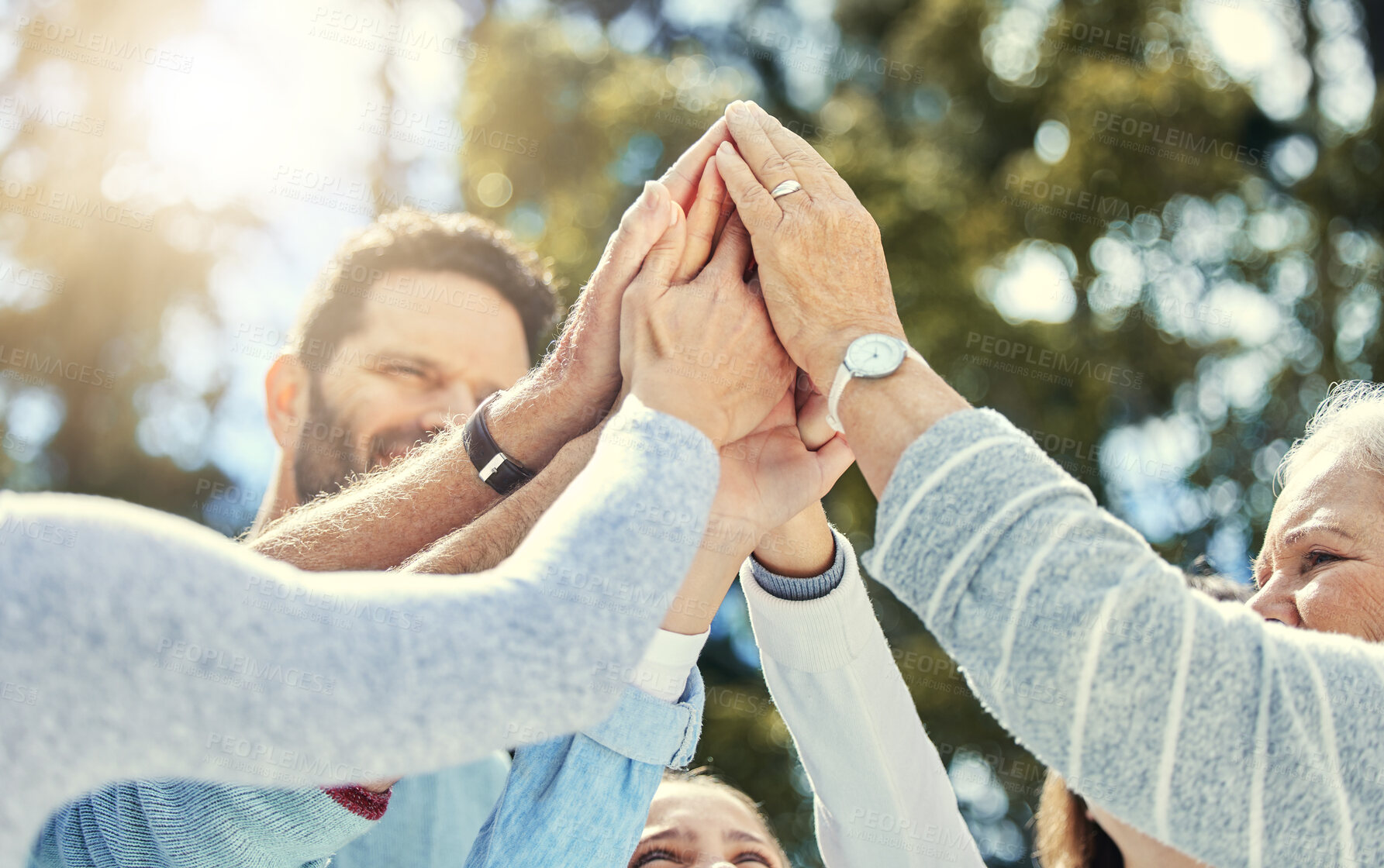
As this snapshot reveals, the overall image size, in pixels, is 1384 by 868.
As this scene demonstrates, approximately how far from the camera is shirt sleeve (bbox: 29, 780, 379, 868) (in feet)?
4.51

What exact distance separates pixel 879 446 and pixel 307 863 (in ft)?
3.48

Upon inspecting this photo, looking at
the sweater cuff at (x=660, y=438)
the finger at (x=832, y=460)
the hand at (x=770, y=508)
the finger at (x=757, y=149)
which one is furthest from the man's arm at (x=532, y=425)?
the sweater cuff at (x=660, y=438)

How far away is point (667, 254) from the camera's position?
1683 millimetres

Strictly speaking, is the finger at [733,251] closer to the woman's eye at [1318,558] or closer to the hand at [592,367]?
the hand at [592,367]

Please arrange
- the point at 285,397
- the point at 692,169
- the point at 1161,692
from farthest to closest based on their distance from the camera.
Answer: the point at 285,397, the point at 692,169, the point at 1161,692

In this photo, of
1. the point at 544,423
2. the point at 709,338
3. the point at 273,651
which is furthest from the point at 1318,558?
the point at 273,651

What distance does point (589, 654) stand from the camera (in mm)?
972

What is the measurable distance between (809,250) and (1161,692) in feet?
2.62

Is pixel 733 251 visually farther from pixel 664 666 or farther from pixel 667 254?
pixel 664 666

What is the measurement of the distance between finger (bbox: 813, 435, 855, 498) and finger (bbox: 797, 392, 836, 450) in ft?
0.05

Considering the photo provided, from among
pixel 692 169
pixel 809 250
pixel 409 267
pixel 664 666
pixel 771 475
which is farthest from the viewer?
pixel 409 267

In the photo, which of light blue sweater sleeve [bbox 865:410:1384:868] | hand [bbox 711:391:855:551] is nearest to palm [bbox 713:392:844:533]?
hand [bbox 711:391:855:551]

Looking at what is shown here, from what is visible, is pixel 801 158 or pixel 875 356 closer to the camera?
pixel 875 356

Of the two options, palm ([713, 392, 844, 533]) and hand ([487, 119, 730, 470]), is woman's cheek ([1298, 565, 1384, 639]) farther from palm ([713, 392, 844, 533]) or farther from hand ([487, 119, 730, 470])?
hand ([487, 119, 730, 470])
